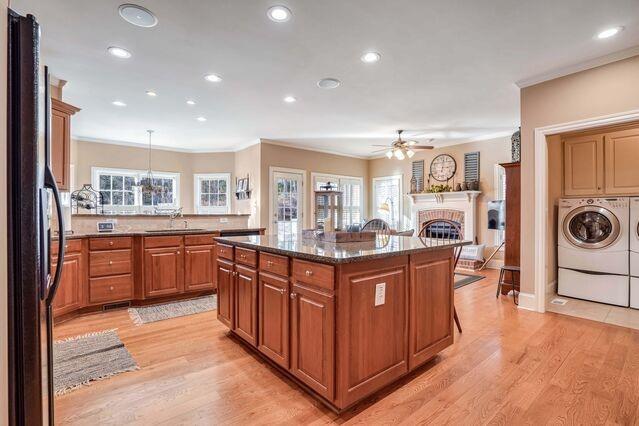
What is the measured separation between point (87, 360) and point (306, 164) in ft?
17.8

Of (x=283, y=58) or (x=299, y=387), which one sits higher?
(x=283, y=58)

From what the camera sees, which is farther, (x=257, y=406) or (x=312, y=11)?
(x=312, y=11)

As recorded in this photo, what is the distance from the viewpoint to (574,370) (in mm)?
2266

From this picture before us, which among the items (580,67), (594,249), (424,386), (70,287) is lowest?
(424,386)

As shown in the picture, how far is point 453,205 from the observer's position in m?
6.68

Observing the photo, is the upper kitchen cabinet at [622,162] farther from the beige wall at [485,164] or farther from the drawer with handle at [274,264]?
the drawer with handle at [274,264]

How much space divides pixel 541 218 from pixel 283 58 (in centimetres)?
314

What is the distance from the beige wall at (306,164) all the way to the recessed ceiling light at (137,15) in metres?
3.97

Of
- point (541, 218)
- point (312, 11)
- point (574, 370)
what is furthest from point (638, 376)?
point (312, 11)

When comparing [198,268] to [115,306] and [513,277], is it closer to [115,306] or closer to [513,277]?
[115,306]

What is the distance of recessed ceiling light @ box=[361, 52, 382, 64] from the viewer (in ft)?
9.86

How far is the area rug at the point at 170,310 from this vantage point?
135 inches

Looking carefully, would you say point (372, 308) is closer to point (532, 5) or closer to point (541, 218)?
point (532, 5)

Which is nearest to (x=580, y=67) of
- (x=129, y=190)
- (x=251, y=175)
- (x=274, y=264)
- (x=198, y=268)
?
(x=274, y=264)
